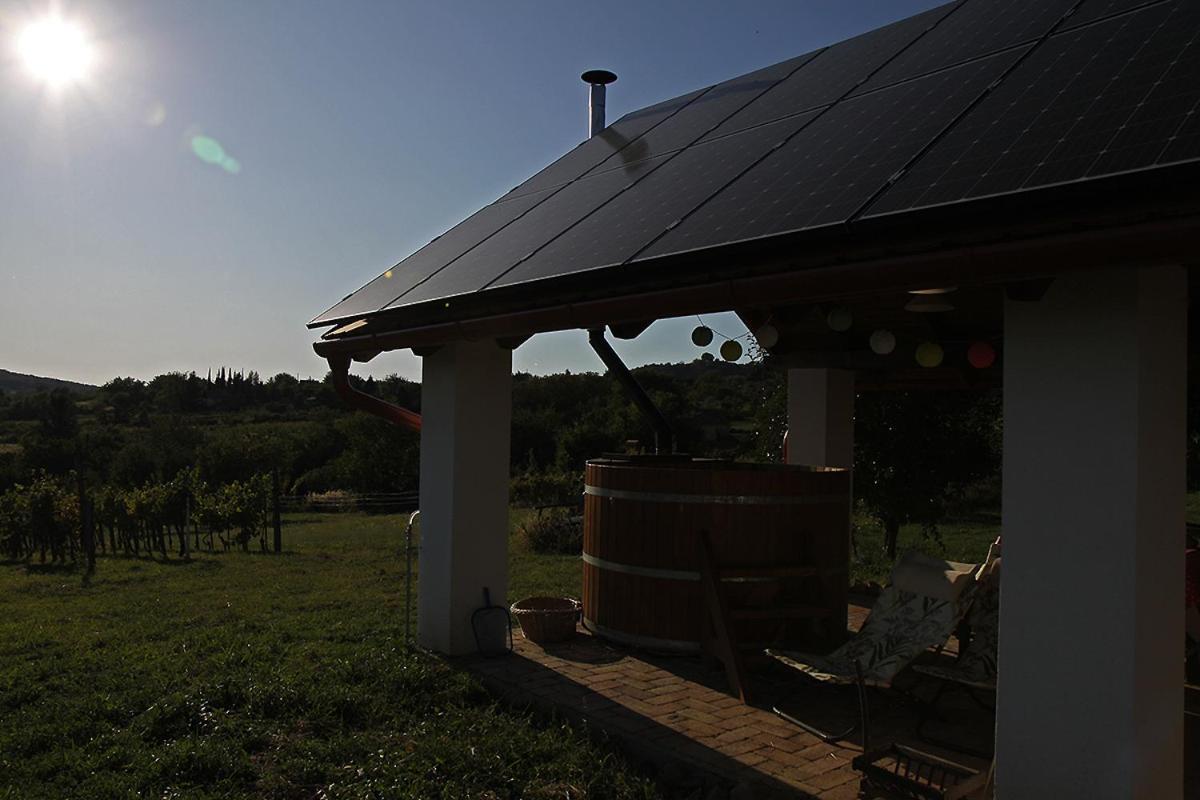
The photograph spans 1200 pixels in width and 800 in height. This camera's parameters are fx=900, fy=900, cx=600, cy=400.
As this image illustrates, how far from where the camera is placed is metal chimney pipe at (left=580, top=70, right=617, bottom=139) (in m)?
10.5

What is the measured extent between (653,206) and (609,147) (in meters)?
3.42

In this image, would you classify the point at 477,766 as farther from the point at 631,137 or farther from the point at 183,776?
the point at 631,137

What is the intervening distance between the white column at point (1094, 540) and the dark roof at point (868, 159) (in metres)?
0.47

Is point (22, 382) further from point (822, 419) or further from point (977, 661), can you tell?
point (977, 661)

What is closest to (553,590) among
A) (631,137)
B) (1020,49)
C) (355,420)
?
(631,137)

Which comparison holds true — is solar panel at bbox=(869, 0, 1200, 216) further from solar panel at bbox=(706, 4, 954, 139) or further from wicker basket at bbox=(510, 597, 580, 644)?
wicker basket at bbox=(510, 597, 580, 644)

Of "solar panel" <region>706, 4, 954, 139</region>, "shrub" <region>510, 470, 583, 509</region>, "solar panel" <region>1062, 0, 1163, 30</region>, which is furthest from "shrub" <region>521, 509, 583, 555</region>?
"solar panel" <region>1062, 0, 1163, 30</region>

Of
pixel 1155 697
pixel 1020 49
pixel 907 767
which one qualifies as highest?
pixel 1020 49

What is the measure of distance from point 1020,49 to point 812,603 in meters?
3.79

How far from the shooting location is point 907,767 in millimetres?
4004

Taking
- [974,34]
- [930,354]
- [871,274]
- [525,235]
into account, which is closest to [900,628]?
[930,354]

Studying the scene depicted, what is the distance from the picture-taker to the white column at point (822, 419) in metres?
8.76

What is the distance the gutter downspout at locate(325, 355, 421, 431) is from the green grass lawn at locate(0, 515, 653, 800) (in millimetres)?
1823

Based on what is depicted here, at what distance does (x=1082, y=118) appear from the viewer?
3.54m
